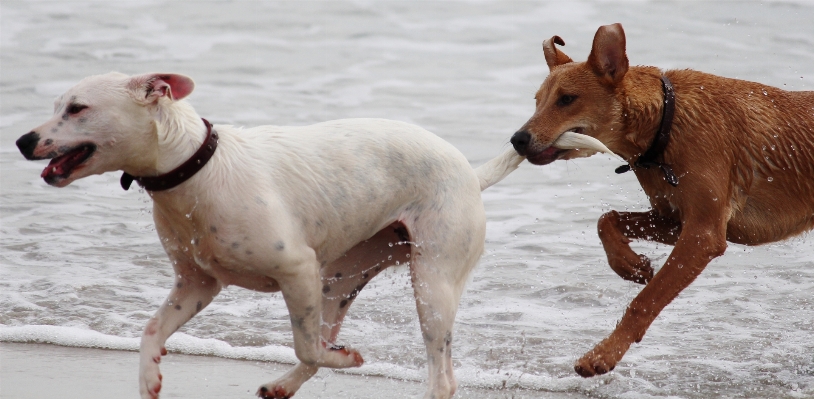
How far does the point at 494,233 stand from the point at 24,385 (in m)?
3.91

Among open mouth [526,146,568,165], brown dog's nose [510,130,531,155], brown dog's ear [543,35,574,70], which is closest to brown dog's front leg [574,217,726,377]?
open mouth [526,146,568,165]

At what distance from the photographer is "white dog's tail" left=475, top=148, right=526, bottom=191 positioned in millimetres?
4471

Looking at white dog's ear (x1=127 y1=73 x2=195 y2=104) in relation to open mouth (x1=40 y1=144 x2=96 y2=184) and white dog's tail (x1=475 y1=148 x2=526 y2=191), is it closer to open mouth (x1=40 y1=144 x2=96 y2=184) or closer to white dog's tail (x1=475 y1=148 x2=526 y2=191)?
open mouth (x1=40 y1=144 x2=96 y2=184)

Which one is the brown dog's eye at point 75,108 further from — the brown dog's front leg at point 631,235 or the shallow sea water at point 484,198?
the brown dog's front leg at point 631,235

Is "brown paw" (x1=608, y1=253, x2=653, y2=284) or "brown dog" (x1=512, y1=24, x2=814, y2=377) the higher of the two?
"brown dog" (x1=512, y1=24, x2=814, y2=377)

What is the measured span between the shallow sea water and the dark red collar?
5.34 ft

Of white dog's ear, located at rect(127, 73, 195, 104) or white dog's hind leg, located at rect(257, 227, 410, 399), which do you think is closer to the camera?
white dog's ear, located at rect(127, 73, 195, 104)

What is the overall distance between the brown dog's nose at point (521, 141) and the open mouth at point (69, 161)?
1909mm

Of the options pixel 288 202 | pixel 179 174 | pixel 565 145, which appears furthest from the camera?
pixel 565 145

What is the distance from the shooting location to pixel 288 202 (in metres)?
3.89

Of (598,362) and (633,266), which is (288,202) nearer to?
(598,362)

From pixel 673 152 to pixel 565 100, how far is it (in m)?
0.56

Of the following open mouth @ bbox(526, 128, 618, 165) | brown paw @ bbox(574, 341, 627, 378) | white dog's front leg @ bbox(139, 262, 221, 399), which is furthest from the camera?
brown paw @ bbox(574, 341, 627, 378)

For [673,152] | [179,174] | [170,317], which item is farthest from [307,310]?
[673,152]
